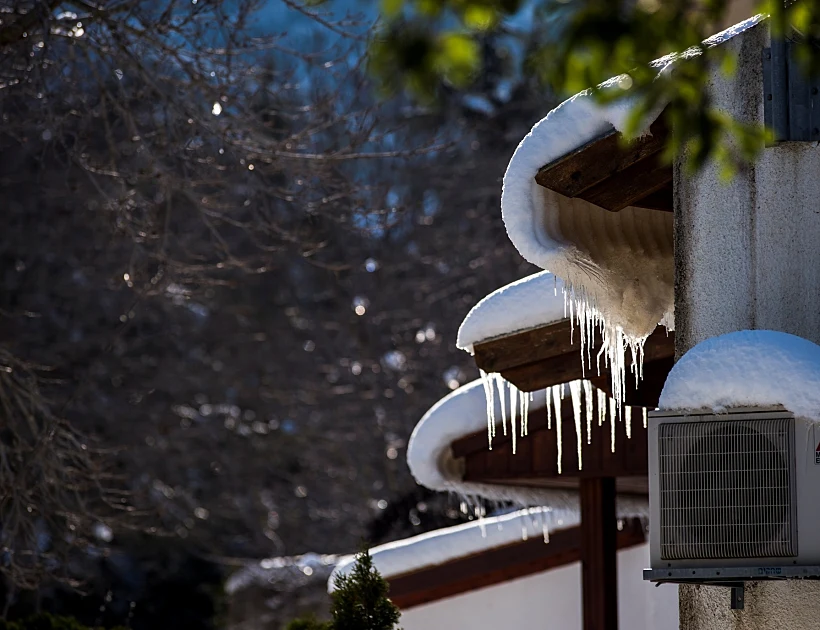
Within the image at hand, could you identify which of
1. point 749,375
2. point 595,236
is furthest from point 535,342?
point 749,375

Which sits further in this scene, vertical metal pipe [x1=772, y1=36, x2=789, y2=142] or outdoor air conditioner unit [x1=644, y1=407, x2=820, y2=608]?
vertical metal pipe [x1=772, y1=36, x2=789, y2=142]

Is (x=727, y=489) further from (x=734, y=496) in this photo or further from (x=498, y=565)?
(x=498, y=565)

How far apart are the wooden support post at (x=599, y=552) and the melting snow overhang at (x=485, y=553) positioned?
147cm

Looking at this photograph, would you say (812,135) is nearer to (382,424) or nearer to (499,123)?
(382,424)

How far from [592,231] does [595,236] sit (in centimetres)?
4

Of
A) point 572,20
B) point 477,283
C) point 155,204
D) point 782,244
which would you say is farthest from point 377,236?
point 572,20

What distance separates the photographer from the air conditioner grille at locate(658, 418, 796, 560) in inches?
144

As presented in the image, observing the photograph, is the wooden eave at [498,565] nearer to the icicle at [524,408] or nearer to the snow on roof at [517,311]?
the icicle at [524,408]

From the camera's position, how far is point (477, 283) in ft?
60.3

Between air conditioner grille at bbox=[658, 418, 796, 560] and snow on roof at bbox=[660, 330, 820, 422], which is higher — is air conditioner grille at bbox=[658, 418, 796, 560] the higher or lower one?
the lower one

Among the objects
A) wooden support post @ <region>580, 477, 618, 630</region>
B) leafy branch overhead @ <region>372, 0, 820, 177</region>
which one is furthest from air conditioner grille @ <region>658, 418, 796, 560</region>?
wooden support post @ <region>580, 477, 618, 630</region>

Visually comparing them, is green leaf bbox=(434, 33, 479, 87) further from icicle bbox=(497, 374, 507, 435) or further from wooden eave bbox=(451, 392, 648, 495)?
wooden eave bbox=(451, 392, 648, 495)

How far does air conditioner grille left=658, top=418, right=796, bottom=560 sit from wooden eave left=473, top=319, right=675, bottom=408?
1919mm

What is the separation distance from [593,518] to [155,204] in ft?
12.0
